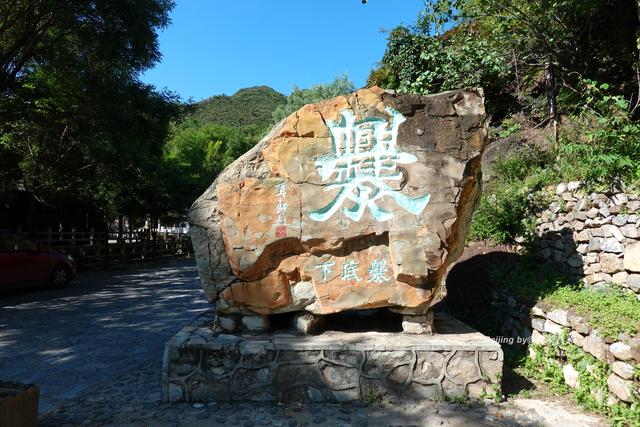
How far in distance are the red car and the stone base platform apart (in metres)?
7.07

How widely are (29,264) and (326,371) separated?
840 cm

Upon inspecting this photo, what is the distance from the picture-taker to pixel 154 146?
40.0 ft

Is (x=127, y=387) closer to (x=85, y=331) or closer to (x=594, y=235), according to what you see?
(x=85, y=331)

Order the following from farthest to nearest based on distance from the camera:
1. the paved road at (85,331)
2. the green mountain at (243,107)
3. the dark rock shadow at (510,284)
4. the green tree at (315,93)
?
the green mountain at (243,107), the green tree at (315,93), the dark rock shadow at (510,284), the paved road at (85,331)

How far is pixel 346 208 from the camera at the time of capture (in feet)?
13.5

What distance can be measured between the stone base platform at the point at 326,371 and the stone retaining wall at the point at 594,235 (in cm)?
214

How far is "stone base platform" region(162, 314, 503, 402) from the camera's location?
3.85m

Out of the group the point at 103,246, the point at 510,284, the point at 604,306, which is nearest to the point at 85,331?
the point at 510,284

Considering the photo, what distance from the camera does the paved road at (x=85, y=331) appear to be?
4.45 m

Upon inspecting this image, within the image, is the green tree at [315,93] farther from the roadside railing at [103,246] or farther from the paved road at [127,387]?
the paved road at [127,387]

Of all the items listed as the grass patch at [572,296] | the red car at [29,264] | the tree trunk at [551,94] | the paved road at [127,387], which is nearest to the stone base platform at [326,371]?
the paved road at [127,387]

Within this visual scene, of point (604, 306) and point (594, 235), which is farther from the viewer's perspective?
point (594, 235)

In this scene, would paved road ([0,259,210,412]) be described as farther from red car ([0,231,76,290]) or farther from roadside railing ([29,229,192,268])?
roadside railing ([29,229,192,268])

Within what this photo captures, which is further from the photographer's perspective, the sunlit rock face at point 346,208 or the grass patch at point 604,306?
the sunlit rock face at point 346,208
